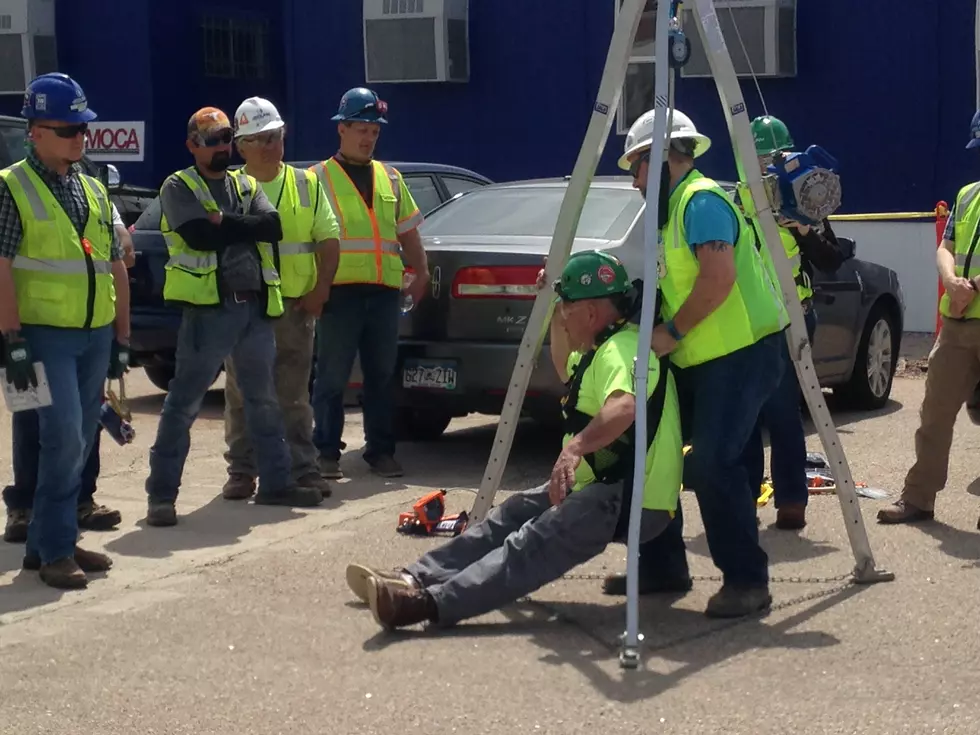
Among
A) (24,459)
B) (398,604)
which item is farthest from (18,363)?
(398,604)

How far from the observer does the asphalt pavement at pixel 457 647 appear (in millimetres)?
5188

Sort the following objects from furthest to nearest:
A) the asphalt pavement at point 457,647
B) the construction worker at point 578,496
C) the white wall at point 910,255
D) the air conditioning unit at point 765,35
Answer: the air conditioning unit at point 765,35, the white wall at point 910,255, the construction worker at point 578,496, the asphalt pavement at point 457,647

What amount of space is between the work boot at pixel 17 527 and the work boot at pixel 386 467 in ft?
7.15

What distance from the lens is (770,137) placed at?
779 cm

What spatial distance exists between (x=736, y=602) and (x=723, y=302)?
1.08m

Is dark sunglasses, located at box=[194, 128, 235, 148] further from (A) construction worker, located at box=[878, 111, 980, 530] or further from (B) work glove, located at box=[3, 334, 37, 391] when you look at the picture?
(A) construction worker, located at box=[878, 111, 980, 530]

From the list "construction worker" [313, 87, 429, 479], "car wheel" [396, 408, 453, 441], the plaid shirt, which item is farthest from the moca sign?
the plaid shirt

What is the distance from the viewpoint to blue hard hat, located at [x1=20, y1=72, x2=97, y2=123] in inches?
265

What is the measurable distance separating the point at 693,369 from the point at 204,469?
4.02 metres

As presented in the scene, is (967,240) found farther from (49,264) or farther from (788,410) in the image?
(49,264)

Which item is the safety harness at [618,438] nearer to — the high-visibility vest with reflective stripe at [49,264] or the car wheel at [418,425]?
the high-visibility vest with reflective stripe at [49,264]

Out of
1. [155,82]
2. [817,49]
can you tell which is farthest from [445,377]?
[155,82]

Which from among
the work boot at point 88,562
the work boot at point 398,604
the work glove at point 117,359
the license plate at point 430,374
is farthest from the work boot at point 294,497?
the work boot at point 398,604

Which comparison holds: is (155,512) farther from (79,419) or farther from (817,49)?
(817,49)
